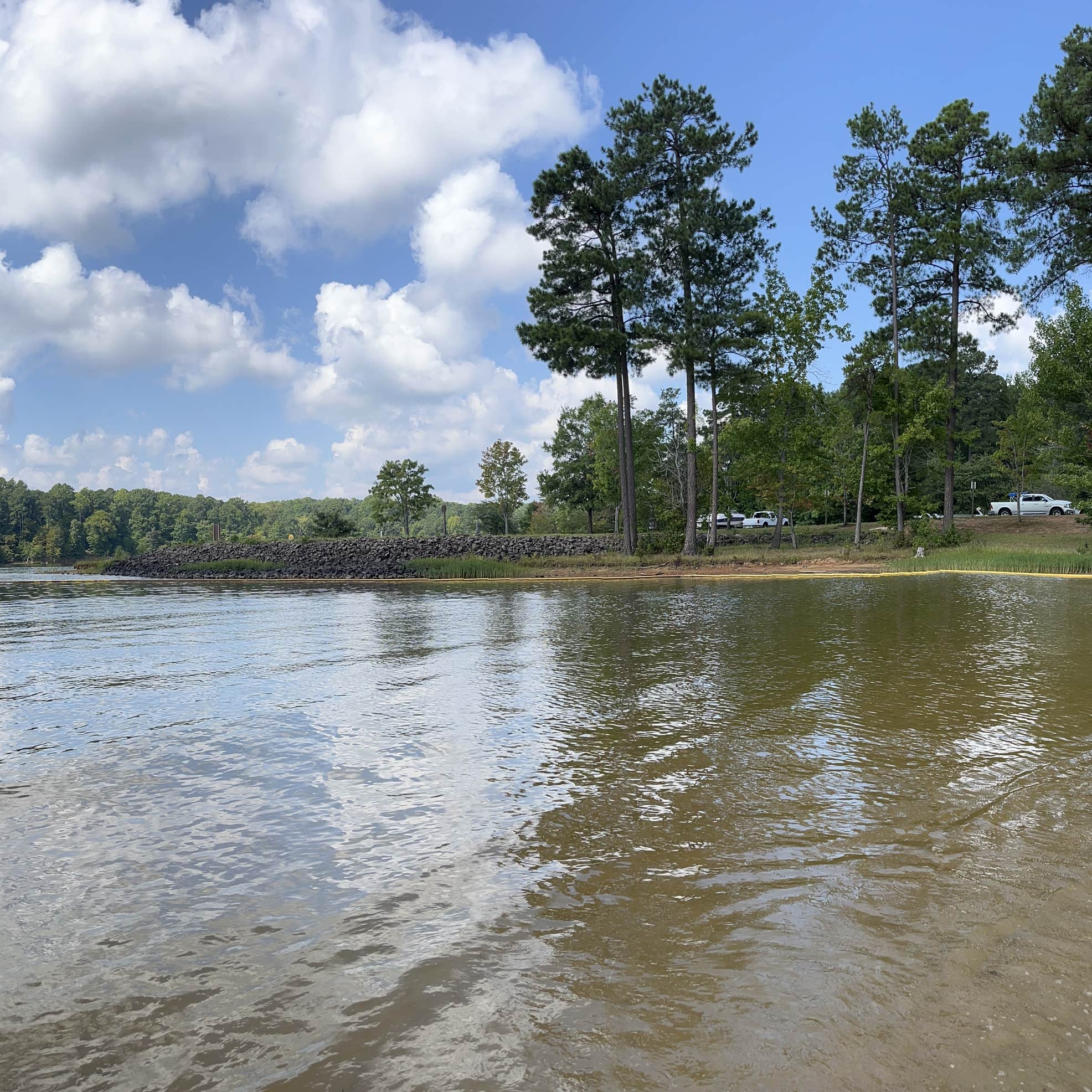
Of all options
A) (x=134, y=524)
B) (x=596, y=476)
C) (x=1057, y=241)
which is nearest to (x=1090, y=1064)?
(x=1057, y=241)

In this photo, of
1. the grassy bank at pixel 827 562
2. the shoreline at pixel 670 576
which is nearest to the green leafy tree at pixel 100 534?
the shoreline at pixel 670 576

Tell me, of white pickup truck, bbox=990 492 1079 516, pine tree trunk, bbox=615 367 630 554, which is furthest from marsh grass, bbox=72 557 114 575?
white pickup truck, bbox=990 492 1079 516

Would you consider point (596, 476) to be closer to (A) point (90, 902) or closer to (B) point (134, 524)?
(A) point (90, 902)

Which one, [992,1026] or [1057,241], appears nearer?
[992,1026]

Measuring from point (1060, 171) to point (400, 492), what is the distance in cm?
4598

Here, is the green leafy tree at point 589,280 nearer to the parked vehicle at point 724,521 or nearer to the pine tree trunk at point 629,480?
the pine tree trunk at point 629,480

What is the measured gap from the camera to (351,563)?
3841 centimetres

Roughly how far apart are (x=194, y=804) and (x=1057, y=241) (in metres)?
34.2

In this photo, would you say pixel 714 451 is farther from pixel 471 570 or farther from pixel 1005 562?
pixel 1005 562

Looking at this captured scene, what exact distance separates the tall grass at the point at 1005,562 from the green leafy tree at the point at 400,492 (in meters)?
41.5

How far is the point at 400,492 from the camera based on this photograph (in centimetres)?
6100

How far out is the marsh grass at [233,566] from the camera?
1526 inches

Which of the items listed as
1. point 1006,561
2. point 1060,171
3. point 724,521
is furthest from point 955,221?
point 724,521

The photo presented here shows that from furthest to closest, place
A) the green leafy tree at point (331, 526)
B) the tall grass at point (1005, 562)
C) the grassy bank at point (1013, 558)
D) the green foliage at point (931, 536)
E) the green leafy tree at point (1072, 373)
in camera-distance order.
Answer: the green leafy tree at point (331, 526) → the green foliage at point (931, 536) → the green leafy tree at point (1072, 373) → the grassy bank at point (1013, 558) → the tall grass at point (1005, 562)
